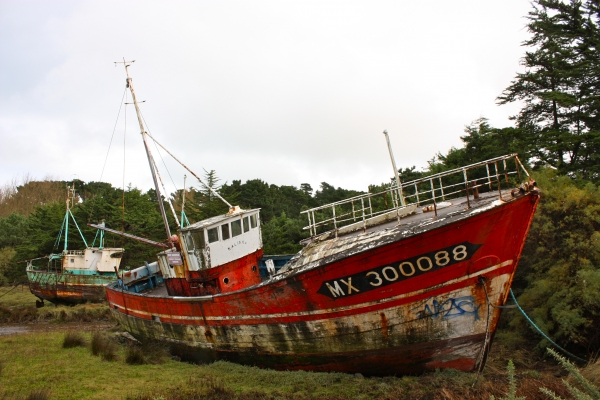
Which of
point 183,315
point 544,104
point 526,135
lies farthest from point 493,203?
point 544,104

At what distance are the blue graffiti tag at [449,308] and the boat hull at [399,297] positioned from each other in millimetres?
21

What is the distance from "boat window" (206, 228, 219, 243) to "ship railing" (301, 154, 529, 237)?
280 centimetres

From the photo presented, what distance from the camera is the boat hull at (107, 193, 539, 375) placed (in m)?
8.66

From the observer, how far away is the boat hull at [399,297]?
28.4ft

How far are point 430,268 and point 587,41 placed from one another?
15457mm

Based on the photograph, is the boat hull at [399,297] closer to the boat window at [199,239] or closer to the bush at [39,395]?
the boat window at [199,239]

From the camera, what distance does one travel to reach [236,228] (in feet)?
44.5

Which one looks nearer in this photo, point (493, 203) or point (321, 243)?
point (493, 203)

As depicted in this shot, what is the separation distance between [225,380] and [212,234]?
4.40 meters

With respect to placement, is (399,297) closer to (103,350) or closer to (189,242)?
(189,242)

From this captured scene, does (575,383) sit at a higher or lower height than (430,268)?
lower

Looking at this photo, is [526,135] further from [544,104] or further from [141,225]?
[141,225]

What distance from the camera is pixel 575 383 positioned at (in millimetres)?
8125

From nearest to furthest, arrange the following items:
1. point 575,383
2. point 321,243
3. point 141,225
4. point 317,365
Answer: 1. point 575,383
2. point 317,365
3. point 321,243
4. point 141,225
